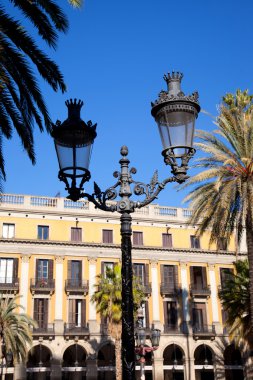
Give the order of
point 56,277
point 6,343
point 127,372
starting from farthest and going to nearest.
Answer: point 56,277 < point 6,343 < point 127,372

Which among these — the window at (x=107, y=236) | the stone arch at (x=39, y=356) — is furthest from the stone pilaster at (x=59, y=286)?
the window at (x=107, y=236)

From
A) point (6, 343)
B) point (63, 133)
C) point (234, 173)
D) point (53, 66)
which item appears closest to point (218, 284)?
point (6, 343)

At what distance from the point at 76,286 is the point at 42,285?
8.70 feet

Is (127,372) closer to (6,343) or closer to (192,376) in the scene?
(6,343)

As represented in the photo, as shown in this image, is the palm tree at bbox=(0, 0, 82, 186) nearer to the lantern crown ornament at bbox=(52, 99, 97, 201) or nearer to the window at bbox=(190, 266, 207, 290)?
the lantern crown ornament at bbox=(52, 99, 97, 201)

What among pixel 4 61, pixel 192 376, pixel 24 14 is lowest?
pixel 192 376

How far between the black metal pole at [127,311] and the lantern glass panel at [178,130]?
3.85 feet

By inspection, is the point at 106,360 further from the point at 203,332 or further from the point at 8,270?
the point at 8,270

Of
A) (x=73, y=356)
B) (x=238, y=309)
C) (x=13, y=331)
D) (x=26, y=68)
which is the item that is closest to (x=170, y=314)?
(x=73, y=356)

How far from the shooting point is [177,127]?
297 inches

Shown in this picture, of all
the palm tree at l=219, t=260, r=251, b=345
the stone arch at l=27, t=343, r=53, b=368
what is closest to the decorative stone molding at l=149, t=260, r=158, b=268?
the stone arch at l=27, t=343, r=53, b=368

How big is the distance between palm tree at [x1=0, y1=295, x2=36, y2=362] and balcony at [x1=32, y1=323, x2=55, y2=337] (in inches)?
143

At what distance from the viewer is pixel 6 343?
3381 centimetres

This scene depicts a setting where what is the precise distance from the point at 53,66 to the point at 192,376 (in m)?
36.2
